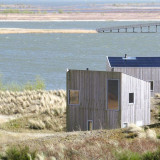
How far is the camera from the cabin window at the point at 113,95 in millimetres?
33812

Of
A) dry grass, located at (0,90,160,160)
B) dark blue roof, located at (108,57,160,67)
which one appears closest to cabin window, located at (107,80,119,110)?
dry grass, located at (0,90,160,160)

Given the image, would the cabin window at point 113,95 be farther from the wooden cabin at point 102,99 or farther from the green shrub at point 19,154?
the green shrub at point 19,154

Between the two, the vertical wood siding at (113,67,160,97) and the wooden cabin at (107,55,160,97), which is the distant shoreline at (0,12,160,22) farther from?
the vertical wood siding at (113,67,160,97)

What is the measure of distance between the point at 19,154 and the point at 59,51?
305 ft

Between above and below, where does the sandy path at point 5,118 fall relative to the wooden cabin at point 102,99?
below

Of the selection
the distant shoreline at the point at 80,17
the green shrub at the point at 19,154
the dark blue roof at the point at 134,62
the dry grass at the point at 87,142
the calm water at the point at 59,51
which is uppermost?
the distant shoreline at the point at 80,17

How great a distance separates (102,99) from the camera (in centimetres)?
3428

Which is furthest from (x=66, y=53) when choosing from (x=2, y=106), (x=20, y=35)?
(x=2, y=106)

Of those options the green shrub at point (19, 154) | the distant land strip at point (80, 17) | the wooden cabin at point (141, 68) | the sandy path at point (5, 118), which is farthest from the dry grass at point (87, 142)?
the distant land strip at point (80, 17)

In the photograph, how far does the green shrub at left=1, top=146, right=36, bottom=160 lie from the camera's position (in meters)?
19.1

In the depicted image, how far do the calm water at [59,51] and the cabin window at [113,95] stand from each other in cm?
3153

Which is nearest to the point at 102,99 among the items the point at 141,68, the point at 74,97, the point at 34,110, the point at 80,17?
the point at 74,97

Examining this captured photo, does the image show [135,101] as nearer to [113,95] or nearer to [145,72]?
[113,95]

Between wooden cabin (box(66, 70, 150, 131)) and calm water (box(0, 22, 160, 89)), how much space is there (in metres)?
30.3
